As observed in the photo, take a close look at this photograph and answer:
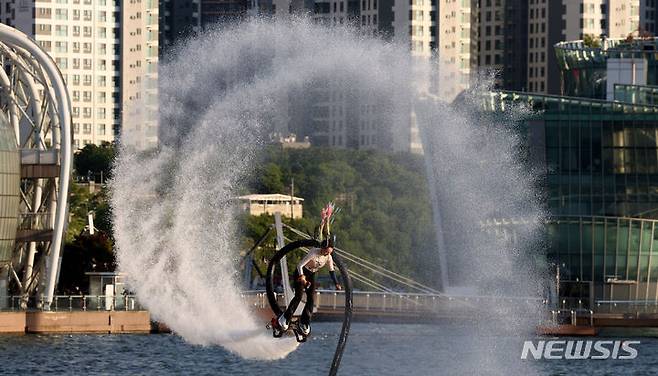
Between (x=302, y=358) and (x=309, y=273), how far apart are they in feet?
193

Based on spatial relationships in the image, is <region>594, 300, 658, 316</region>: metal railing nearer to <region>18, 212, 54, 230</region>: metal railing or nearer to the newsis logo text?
the newsis logo text

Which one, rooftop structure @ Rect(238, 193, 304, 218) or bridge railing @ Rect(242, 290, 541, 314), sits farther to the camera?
rooftop structure @ Rect(238, 193, 304, 218)

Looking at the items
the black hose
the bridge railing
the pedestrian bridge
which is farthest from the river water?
the black hose

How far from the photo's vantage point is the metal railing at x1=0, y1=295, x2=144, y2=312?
139375 mm

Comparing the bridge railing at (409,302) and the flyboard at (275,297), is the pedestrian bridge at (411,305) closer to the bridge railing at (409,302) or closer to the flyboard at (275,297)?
the bridge railing at (409,302)

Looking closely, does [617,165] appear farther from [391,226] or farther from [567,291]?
[391,226]

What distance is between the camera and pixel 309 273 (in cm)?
6556

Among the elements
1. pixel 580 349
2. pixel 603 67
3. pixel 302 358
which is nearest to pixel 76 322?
pixel 302 358

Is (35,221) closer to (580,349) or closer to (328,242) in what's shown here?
(580,349)

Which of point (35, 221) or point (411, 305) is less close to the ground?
point (35, 221)

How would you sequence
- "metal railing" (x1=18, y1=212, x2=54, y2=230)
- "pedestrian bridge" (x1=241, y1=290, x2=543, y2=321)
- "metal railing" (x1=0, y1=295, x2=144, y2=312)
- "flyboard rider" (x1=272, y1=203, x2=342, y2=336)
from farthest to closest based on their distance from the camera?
"metal railing" (x1=18, y1=212, x2=54, y2=230), "pedestrian bridge" (x1=241, y1=290, x2=543, y2=321), "metal railing" (x1=0, y1=295, x2=144, y2=312), "flyboard rider" (x1=272, y1=203, x2=342, y2=336)

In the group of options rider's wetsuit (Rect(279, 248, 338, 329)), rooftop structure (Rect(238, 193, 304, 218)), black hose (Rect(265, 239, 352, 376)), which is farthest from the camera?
rooftop structure (Rect(238, 193, 304, 218))

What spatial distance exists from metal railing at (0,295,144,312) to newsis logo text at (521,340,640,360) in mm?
25583

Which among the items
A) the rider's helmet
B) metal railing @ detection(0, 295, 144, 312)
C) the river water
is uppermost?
the rider's helmet
